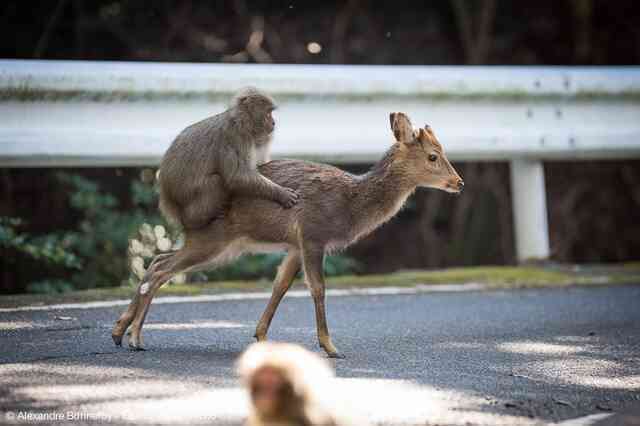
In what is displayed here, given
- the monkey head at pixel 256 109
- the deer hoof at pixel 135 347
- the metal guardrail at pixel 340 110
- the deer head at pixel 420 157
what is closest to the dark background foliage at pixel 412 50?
the metal guardrail at pixel 340 110

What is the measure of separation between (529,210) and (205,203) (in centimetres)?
398

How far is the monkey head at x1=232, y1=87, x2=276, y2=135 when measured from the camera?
253 inches

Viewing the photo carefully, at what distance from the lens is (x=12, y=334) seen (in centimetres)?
588

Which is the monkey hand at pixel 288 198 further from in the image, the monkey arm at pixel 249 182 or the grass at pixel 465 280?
the grass at pixel 465 280

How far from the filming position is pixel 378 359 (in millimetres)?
5516

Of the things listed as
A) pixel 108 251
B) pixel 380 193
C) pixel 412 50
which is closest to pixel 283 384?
pixel 380 193

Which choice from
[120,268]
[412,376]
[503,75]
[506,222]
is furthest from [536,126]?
[412,376]

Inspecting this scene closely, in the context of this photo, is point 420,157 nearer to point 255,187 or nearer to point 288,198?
point 288,198

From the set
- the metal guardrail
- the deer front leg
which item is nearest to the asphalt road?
the deer front leg

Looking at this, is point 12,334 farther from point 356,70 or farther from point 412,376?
point 356,70

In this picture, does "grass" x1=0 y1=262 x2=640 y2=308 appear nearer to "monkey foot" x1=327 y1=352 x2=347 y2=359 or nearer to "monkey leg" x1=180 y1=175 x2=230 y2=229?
"monkey leg" x1=180 y1=175 x2=230 y2=229

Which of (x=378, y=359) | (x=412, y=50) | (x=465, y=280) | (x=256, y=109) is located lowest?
(x=378, y=359)

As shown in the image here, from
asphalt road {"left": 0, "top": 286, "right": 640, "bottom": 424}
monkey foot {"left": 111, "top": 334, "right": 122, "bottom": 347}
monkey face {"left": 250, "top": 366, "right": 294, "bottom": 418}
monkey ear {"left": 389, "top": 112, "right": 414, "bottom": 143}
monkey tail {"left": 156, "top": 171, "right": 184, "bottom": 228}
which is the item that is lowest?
asphalt road {"left": 0, "top": 286, "right": 640, "bottom": 424}

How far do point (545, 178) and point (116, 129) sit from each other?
6.38 meters
